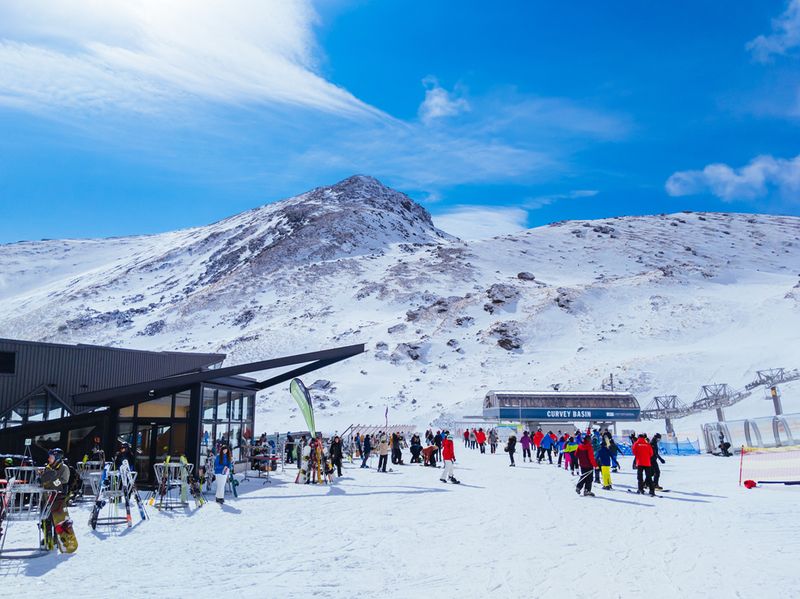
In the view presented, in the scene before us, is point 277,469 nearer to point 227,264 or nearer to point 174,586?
point 174,586

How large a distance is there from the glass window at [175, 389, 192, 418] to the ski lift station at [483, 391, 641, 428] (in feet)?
114

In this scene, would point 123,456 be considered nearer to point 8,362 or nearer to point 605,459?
point 8,362

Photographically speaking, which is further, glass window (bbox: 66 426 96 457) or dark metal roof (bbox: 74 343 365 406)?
glass window (bbox: 66 426 96 457)

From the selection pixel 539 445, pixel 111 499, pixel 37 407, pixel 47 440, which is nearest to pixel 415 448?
pixel 539 445

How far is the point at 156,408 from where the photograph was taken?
763 inches

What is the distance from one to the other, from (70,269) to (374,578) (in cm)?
17065

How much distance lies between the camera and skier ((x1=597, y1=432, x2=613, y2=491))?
17.1 m

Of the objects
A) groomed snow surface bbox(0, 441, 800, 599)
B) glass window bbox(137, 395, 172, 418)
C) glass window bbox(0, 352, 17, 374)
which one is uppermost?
glass window bbox(0, 352, 17, 374)

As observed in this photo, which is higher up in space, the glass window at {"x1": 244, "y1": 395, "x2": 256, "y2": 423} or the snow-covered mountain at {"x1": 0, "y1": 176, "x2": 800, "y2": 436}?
the snow-covered mountain at {"x1": 0, "y1": 176, "x2": 800, "y2": 436}

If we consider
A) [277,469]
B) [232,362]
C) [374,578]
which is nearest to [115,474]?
[374,578]

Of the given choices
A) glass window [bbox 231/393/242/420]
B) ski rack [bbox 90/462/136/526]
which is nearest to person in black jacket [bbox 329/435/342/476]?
glass window [bbox 231/393/242/420]

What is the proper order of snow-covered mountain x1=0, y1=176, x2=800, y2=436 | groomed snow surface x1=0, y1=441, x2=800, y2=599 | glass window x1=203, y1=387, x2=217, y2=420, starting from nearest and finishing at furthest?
groomed snow surface x1=0, y1=441, x2=800, y2=599
glass window x1=203, y1=387, x2=217, y2=420
snow-covered mountain x1=0, y1=176, x2=800, y2=436

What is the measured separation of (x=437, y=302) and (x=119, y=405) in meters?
73.6

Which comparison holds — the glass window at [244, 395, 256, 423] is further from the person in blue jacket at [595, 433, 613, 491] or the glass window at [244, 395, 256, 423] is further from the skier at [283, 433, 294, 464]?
the person in blue jacket at [595, 433, 613, 491]
